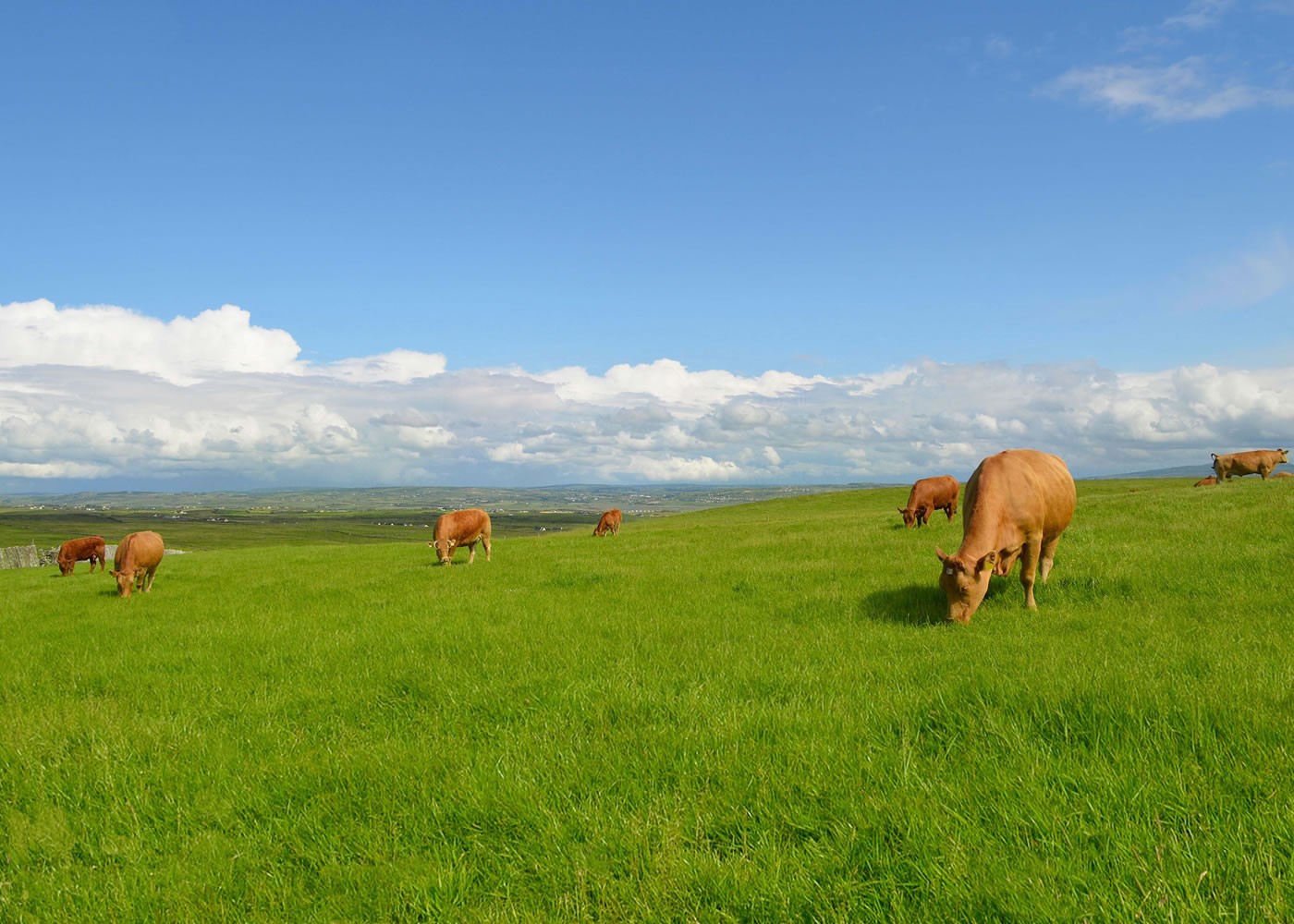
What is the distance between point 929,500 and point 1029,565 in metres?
19.9

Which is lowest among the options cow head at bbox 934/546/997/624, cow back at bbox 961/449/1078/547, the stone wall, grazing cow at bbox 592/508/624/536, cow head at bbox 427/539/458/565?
the stone wall

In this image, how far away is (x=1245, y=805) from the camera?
3830 mm

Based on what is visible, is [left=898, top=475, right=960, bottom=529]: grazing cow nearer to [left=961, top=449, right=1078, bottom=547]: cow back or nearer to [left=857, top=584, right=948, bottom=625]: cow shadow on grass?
[left=961, top=449, right=1078, bottom=547]: cow back

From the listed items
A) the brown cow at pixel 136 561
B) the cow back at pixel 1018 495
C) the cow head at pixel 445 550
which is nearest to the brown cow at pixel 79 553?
the brown cow at pixel 136 561

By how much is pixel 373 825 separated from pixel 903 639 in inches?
247

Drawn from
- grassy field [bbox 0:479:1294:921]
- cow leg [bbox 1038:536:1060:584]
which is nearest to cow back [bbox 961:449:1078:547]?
cow leg [bbox 1038:536:1060:584]

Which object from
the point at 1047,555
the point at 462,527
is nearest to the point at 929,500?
the point at 1047,555

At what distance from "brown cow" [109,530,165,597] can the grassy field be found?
1023 centimetres

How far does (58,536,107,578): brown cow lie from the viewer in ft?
111

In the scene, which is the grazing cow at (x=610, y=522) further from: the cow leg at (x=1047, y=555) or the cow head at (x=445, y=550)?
the cow leg at (x=1047, y=555)

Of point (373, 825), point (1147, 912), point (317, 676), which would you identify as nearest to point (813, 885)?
point (1147, 912)

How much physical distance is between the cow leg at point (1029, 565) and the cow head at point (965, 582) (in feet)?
4.03

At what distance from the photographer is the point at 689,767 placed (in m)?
4.91

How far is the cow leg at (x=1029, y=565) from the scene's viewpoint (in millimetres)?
10297
